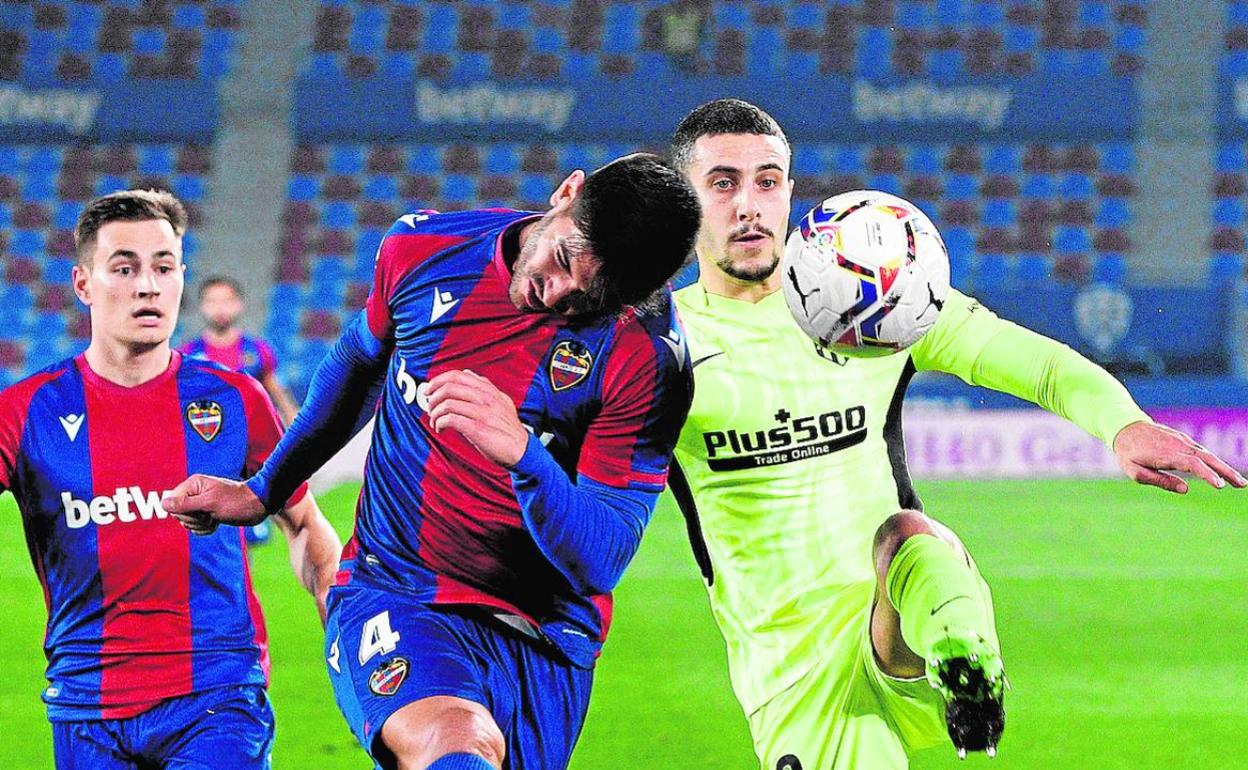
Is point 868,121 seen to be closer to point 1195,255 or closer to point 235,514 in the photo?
point 1195,255

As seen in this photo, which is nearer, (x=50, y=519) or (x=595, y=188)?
(x=595, y=188)

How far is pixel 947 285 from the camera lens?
12.0 feet

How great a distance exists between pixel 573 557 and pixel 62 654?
1494 mm

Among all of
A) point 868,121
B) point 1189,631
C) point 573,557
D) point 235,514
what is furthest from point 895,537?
point 868,121

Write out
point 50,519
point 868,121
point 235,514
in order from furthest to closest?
point 868,121 < point 50,519 < point 235,514

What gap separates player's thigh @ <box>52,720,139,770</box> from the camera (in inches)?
146

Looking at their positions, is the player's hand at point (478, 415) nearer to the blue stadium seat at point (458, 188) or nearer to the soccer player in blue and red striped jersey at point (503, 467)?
the soccer player in blue and red striped jersey at point (503, 467)

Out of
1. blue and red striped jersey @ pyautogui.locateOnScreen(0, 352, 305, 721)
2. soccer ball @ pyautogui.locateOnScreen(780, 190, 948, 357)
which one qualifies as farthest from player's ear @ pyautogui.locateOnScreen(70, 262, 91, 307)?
soccer ball @ pyautogui.locateOnScreen(780, 190, 948, 357)

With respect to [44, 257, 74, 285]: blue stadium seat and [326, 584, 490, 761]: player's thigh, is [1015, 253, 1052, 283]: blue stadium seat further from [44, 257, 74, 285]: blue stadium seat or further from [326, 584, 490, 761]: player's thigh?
[326, 584, 490, 761]: player's thigh

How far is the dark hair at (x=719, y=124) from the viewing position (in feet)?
13.2

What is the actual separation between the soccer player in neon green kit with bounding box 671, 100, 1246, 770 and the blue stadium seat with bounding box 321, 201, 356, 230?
17859 mm

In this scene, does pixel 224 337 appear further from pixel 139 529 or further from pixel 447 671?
pixel 447 671

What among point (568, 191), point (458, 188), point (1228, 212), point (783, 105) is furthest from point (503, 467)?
point (1228, 212)

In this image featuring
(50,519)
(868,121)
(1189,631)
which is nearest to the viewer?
(50,519)
